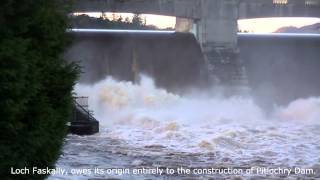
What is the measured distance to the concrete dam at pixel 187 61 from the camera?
23.8 meters

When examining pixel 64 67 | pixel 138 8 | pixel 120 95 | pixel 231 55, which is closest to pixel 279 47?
pixel 231 55

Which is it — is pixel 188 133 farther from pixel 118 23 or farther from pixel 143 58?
pixel 118 23

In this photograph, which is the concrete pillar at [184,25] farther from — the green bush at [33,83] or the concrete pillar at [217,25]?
the green bush at [33,83]

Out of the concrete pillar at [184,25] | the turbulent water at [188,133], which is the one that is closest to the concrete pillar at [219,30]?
the concrete pillar at [184,25]

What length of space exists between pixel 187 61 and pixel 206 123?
561 cm

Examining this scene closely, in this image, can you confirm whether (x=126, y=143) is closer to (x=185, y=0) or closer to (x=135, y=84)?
(x=135, y=84)

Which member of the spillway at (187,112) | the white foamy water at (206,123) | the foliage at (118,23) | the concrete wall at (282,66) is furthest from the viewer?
the foliage at (118,23)

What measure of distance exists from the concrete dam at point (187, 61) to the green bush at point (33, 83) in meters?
17.8

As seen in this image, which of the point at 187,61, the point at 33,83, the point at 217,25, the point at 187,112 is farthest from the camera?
the point at 217,25

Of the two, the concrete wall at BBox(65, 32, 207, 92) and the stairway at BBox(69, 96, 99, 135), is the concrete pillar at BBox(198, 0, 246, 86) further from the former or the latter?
the stairway at BBox(69, 96, 99, 135)

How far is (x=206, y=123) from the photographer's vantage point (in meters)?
19.4

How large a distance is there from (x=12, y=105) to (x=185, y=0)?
71.6 ft

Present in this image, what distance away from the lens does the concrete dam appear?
77.9 feet

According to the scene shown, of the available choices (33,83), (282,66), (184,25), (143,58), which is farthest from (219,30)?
(33,83)
